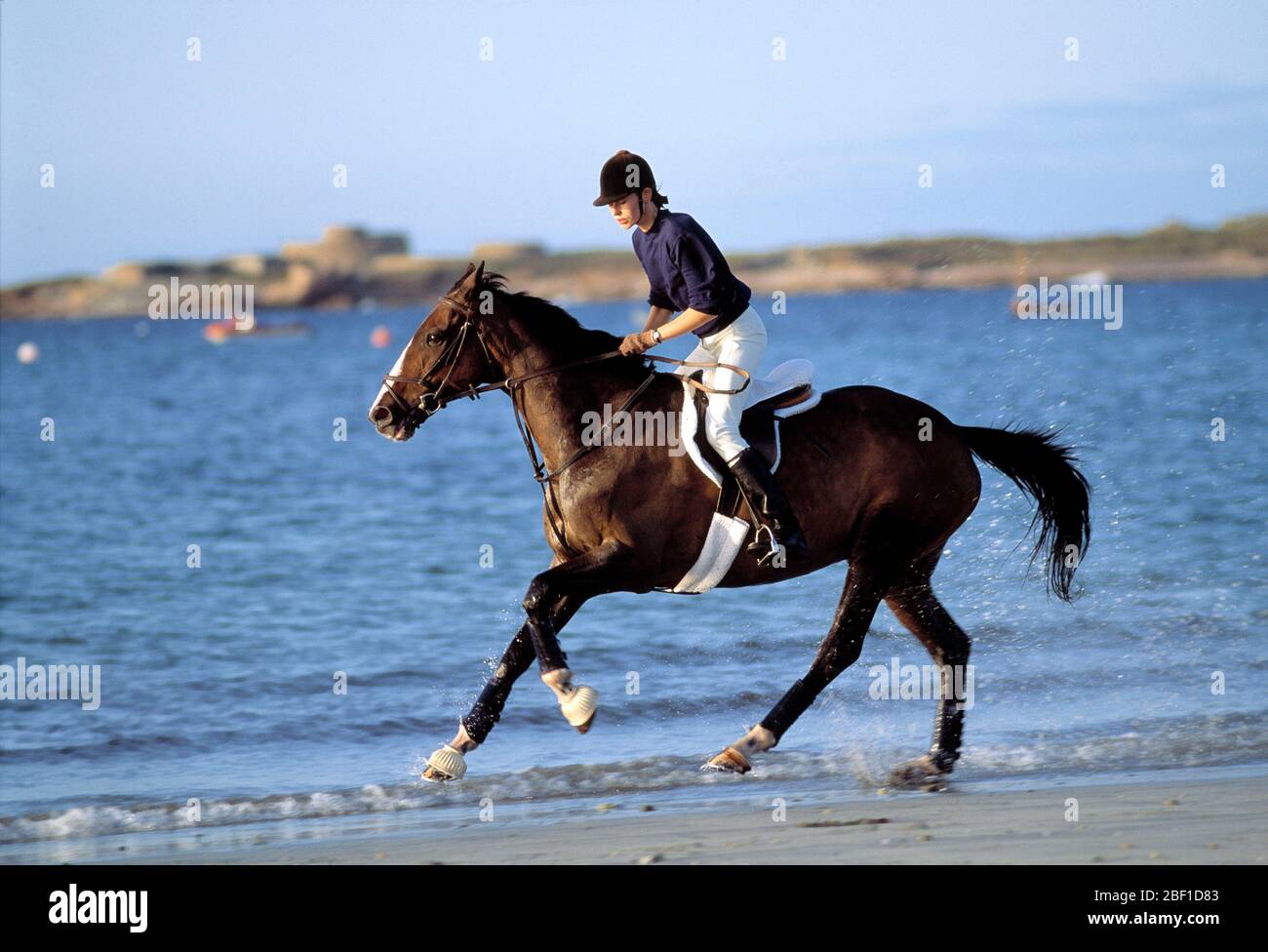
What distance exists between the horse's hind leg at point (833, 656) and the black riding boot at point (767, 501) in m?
0.49

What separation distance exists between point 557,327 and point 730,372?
93 centimetres

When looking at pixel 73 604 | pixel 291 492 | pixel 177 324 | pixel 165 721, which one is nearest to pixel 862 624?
pixel 165 721

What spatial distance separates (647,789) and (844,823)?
1.67 meters

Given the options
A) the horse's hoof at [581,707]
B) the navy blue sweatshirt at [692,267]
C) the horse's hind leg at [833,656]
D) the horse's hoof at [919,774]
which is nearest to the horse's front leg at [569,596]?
the horse's hoof at [581,707]

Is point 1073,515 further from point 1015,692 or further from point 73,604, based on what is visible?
point 73,604

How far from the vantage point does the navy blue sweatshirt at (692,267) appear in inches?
322

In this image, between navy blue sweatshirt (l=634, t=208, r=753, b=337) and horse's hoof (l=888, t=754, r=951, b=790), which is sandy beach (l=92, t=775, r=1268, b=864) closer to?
horse's hoof (l=888, t=754, r=951, b=790)

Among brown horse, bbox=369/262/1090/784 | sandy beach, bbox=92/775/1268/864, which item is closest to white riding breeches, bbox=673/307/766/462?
brown horse, bbox=369/262/1090/784

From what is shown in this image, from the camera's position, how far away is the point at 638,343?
8312 mm

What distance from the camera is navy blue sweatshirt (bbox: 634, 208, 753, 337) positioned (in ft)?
26.8

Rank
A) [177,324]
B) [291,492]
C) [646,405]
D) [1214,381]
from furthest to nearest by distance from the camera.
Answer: [177,324] → [1214,381] → [291,492] → [646,405]

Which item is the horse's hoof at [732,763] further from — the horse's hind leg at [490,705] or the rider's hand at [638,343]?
the rider's hand at [638,343]

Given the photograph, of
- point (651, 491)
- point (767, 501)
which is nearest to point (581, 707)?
point (651, 491)

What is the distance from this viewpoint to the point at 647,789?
904cm
